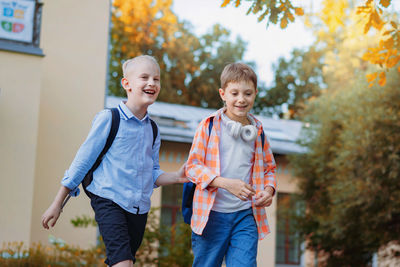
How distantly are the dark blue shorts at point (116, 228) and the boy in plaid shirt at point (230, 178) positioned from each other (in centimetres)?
45

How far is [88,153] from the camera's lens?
3635 mm

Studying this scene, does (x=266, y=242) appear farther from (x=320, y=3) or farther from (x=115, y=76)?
(x=115, y=76)

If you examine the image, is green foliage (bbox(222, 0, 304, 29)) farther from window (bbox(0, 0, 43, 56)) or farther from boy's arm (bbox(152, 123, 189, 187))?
window (bbox(0, 0, 43, 56))

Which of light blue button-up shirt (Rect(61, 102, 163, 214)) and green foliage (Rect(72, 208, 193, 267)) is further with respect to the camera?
green foliage (Rect(72, 208, 193, 267))

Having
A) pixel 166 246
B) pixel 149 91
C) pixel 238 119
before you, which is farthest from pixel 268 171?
pixel 166 246

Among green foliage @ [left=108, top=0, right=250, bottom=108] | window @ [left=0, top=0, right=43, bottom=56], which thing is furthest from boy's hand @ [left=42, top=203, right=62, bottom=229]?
green foliage @ [left=108, top=0, right=250, bottom=108]

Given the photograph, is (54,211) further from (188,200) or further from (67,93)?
(67,93)

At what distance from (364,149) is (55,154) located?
6.79m

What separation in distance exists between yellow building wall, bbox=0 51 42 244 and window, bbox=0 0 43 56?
143mm

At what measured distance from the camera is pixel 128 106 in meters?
3.87

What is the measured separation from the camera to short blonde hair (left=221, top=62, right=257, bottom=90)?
157 inches

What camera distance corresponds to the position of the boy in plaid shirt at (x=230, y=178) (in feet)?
12.6

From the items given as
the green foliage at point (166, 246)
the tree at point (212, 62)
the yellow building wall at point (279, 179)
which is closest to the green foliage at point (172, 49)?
the tree at point (212, 62)

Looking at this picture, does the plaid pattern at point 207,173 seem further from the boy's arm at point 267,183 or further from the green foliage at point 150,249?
the green foliage at point 150,249
